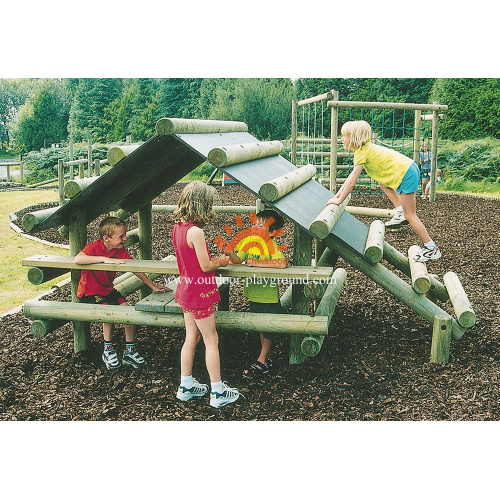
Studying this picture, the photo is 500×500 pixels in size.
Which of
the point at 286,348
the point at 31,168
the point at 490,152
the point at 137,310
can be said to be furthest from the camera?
the point at 490,152

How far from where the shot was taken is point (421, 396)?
3.96 metres

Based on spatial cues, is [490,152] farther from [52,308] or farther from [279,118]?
[52,308]

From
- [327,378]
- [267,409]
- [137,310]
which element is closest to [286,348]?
[327,378]

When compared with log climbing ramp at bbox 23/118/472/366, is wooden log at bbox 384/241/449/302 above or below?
below

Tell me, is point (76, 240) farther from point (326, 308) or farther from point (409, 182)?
point (409, 182)

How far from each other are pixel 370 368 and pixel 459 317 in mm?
779

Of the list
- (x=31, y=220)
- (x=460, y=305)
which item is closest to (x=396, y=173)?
(x=460, y=305)

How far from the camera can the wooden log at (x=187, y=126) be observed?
347 cm

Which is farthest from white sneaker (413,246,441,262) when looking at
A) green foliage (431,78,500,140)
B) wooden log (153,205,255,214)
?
green foliage (431,78,500,140)

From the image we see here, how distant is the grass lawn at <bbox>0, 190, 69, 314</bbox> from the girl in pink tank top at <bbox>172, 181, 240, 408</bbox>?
3188mm

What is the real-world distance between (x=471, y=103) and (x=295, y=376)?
33.3 feet

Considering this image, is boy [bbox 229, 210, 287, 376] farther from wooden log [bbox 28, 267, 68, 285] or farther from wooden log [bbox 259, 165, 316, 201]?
wooden log [bbox 28, 267, 68, 285]

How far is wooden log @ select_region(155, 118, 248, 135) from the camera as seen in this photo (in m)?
3.47

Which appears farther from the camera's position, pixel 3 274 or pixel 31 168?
pixel 31 168
